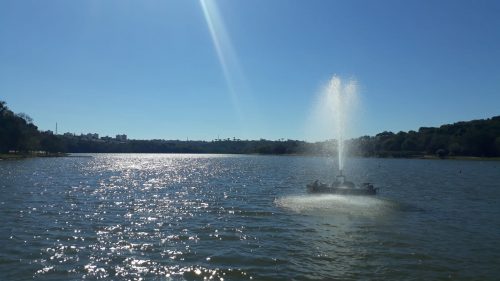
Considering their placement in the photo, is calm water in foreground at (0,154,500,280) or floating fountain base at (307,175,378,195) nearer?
calm water in foreground at (0,154,500,280)

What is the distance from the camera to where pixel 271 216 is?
107 feet

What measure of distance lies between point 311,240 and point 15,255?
45.8 ft

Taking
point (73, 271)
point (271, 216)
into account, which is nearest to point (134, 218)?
point (271, 216)

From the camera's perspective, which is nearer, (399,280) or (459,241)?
(399,280)

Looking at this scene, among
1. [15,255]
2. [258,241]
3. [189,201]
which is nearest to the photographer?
[15,255]

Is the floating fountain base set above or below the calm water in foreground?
above

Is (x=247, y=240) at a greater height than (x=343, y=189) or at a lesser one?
lesser

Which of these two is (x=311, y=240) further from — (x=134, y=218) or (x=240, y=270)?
(x=134, y=218)

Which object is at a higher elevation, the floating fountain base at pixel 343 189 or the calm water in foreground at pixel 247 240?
the floating fountain base at pixel 343 189

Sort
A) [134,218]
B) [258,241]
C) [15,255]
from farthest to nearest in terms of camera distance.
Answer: [134,218] < [258,241] < [15,255]

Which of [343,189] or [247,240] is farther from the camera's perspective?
[343,189]

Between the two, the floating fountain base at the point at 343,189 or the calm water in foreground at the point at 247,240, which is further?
the floating fountain base at the point at 343,189

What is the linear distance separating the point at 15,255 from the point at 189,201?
23181 millimetres

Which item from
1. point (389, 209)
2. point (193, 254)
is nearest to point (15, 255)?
point (193, 254)
